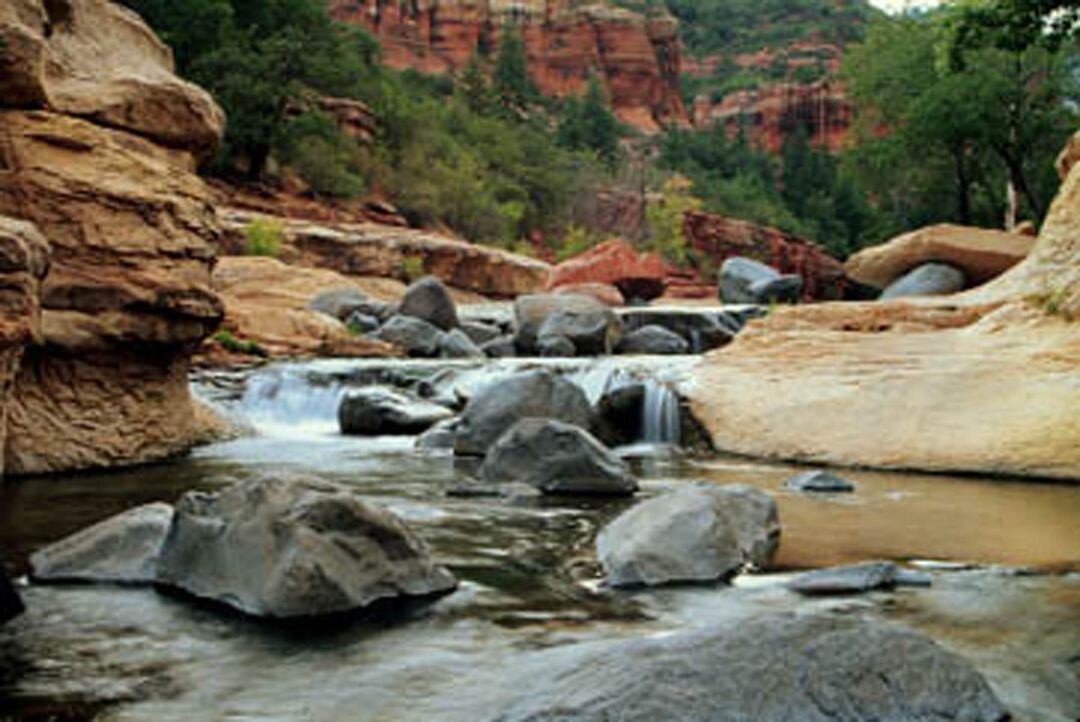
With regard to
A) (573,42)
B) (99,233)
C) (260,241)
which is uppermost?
(573,42)

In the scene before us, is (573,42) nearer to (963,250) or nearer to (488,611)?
(963,250)

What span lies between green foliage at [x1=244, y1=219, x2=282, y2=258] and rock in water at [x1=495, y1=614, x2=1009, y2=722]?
901 inches

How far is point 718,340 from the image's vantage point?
21578mm

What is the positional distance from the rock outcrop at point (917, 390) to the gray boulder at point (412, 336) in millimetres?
7335

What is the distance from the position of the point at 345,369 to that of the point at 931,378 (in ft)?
24.4

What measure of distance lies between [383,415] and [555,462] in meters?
4.68

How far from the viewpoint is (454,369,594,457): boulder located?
9438 mm

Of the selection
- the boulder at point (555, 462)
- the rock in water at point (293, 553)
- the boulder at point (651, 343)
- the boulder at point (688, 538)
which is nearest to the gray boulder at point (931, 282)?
the boulder at point (651, 343)

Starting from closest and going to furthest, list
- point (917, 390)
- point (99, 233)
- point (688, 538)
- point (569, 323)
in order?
1. point (688, 538)
2. point (99, 233)
3. point (917, 390)
4. point (569, 323)

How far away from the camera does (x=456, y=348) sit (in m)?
17.8

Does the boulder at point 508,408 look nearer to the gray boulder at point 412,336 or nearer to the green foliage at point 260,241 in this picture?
the gray boulder at point 412,336

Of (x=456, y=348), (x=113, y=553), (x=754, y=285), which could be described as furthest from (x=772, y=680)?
(x=754, y=285)

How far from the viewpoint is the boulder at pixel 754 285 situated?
96.6 feet

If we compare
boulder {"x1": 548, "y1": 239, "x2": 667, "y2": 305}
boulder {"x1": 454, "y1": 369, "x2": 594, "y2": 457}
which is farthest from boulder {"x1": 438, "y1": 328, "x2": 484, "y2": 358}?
boulder {"x1": 548, "y1": 239, "x2": 667, "y2": 305}
